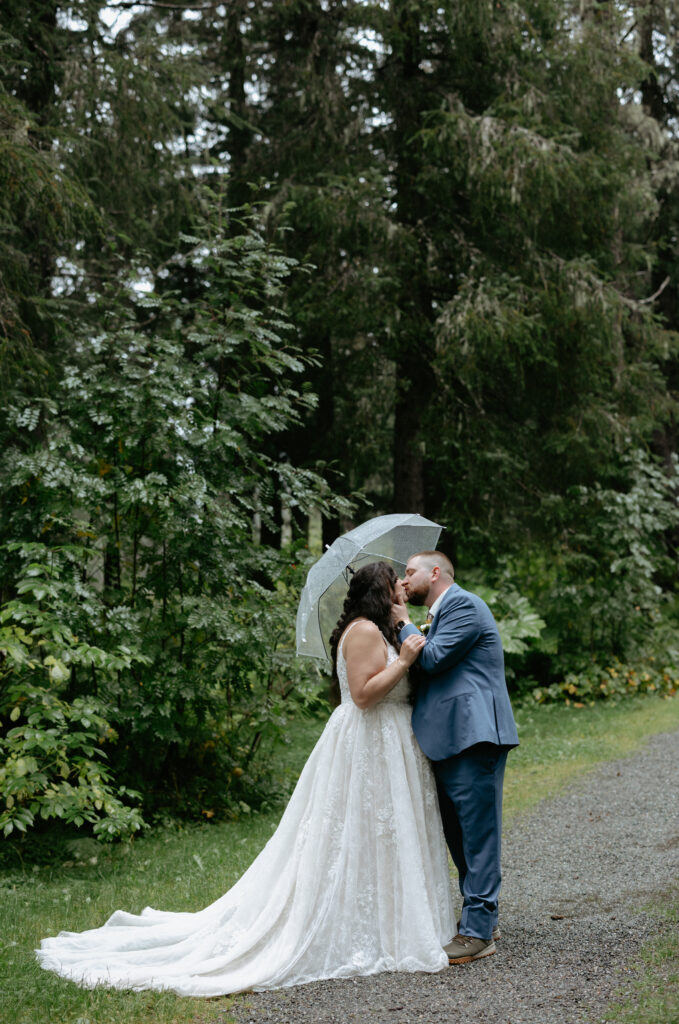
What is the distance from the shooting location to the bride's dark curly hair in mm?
4727

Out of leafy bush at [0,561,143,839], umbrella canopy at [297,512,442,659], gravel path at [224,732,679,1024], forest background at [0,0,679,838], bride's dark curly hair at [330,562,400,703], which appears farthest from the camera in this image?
forest background at [0,0,679,838]

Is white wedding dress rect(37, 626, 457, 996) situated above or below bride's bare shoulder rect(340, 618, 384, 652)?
below

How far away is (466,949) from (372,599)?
1595 millimetres

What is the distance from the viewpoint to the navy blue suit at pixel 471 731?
457 centimetres

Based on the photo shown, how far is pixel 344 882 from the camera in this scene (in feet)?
14.9

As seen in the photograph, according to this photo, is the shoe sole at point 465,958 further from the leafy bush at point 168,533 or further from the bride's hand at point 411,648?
the leafy bush at point 168,533

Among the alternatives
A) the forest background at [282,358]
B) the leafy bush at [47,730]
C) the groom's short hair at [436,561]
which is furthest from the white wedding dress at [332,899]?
the forest background at [282,358]

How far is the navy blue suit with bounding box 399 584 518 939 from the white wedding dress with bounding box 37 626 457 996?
0.12m

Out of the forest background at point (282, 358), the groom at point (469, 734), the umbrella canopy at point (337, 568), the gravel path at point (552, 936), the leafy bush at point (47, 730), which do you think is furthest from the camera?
the forest background at point (282, 358)

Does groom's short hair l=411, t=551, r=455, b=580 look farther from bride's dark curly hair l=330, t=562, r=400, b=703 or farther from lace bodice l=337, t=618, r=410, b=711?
lace bodice l=337, t=618, r=410, b=711

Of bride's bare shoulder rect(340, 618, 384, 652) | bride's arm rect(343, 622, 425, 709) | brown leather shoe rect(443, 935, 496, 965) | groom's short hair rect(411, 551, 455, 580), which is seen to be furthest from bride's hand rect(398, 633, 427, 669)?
brown leather shoe rect(443, 935, 496, 965)

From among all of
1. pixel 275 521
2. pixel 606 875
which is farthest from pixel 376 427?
pixel 606 875

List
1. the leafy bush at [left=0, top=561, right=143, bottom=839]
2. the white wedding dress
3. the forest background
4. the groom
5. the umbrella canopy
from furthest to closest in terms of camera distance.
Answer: the forest background < the leafy bush at [left=0, top=561, right=143, bottom=839] < the umbrella canopy < the groom < the white wedding dress

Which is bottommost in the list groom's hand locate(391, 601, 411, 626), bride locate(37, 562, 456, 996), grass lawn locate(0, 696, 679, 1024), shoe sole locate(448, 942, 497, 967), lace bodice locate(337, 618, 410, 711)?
grass lawn locate(0, 696, 679, 1024)
